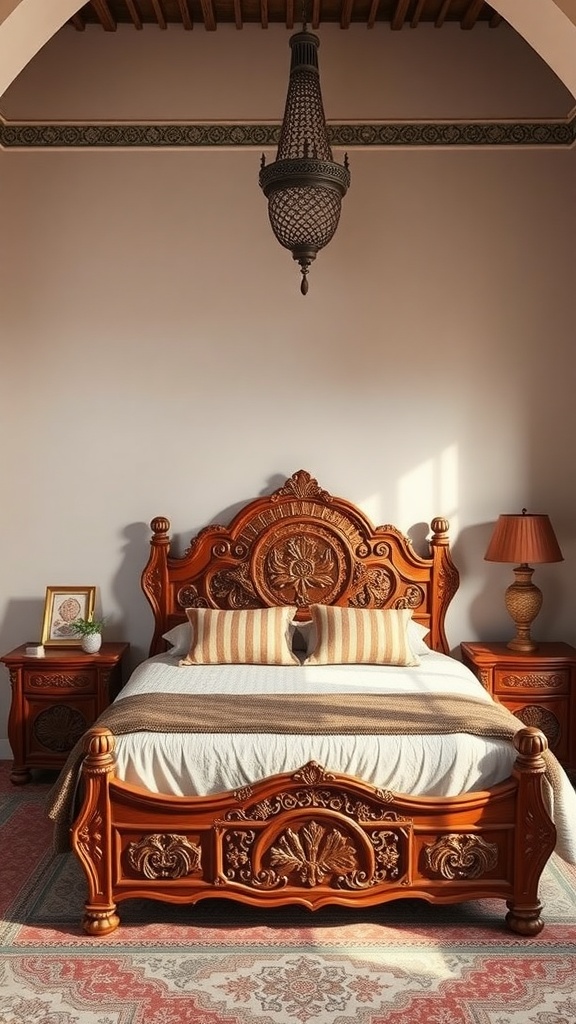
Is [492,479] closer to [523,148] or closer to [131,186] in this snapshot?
[523,148]

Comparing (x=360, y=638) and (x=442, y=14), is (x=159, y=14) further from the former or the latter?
(x=360, y=638)

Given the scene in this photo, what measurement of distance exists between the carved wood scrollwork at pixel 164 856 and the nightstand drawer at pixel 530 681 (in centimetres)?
195

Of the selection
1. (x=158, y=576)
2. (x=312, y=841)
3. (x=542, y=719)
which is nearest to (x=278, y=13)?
(x=158, y=576)

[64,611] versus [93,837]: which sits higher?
[64,611]

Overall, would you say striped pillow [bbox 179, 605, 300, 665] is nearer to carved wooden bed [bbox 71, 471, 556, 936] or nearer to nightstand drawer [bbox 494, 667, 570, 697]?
nightstand drawer [bbox 494, 667, 570, 697]

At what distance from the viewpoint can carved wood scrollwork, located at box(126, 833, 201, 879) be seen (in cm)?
325

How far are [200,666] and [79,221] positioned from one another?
94.3 inches

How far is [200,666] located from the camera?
4.41 m

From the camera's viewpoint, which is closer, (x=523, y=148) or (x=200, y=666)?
(x=200, y=666)

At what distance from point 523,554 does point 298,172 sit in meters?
2.25

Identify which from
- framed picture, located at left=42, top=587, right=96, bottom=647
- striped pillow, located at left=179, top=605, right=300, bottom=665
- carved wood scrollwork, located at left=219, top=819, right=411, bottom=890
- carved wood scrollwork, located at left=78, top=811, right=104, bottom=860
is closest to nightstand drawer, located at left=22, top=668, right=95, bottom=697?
framed picture, located at left=42, top=587, right=96, bottom=647

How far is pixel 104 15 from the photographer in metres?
4.72

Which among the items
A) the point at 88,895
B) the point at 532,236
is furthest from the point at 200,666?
the point at 532,236

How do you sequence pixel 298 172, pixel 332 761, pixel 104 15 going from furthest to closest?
pixel 104 15
pixel 332 761
pixel 298 172
